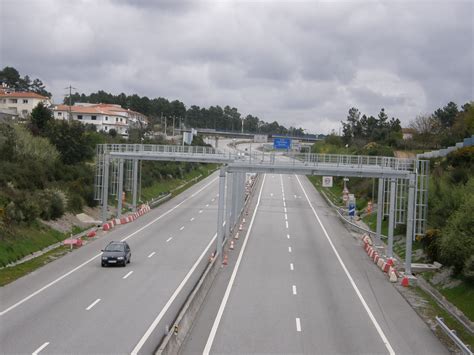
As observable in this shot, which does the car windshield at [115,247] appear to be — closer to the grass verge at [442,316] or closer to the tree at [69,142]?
the grass verge at [442,316]

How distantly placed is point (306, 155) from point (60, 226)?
17470 mm

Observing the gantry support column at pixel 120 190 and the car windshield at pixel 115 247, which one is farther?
the gantry support column at pixel 120 190

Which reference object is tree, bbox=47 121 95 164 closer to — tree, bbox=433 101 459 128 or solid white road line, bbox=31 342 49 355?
solid white road line, bbox=31 342 49 355

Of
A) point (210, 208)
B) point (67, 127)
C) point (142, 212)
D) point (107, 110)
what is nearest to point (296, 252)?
point (142, 212)

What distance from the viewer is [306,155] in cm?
4312

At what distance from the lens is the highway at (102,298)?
63.9 ft

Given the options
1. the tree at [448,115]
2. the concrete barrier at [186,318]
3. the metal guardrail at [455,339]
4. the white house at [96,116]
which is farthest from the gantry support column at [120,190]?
the tree at [448,115]

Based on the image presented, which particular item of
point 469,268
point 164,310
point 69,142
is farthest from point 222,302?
point 69,142

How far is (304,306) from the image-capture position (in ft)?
86.6

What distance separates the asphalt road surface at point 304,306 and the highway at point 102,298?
1.66 m

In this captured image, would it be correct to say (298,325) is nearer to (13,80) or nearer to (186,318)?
(186,318)

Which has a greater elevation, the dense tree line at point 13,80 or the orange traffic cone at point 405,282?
the dense tree line at point 13,80

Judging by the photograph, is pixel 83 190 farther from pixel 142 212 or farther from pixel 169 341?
pixel 169 341

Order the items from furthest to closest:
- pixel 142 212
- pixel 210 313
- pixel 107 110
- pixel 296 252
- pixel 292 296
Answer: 1. pixel 107 110
2. pixel 142 212
3. pixel 296 252
4. pixel 292 296
5. pixel 210 313
